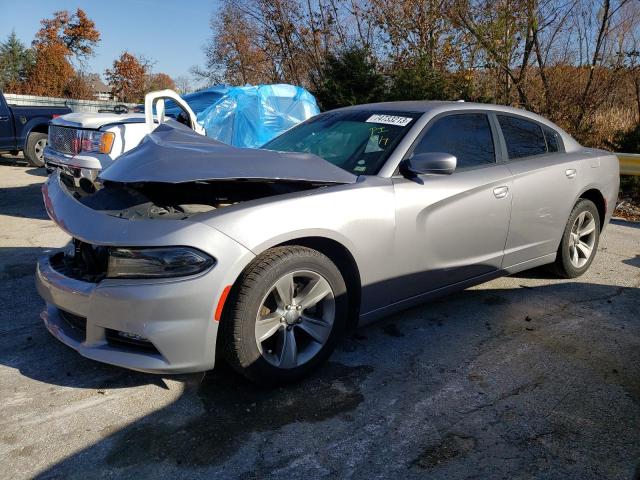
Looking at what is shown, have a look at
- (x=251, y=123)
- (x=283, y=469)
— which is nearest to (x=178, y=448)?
(x=283, y=469)

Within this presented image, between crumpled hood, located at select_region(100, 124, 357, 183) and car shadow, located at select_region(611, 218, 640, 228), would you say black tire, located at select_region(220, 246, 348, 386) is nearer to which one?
crumpled hood, located at select_region(100, 124, 357, 183)

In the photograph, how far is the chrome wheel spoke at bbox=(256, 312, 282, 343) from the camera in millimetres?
2719

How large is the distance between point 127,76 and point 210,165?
41.8 metres

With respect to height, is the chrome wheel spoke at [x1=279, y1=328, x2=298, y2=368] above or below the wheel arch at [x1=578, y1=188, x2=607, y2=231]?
below

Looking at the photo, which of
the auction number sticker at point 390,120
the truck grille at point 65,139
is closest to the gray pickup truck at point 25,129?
the truck grille at point 65,139

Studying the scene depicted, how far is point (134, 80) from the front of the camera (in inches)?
1599

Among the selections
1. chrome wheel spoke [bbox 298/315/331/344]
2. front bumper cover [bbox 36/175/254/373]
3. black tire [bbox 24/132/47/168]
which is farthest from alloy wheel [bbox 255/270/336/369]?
black tire [bbox 24/132/47/168]

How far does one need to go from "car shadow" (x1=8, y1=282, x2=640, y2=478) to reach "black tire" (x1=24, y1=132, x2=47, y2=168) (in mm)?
10174

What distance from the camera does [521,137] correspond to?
4.29 m

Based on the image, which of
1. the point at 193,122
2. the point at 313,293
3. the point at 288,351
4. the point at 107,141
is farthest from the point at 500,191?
the point at 107,141

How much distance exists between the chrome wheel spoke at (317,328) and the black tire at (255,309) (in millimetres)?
182

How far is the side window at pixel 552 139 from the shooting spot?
450cm

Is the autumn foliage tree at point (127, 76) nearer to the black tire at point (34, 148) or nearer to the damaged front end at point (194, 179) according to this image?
the black tire at point (34, 148)

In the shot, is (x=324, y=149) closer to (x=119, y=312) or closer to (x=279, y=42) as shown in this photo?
(x=119, y=312)
